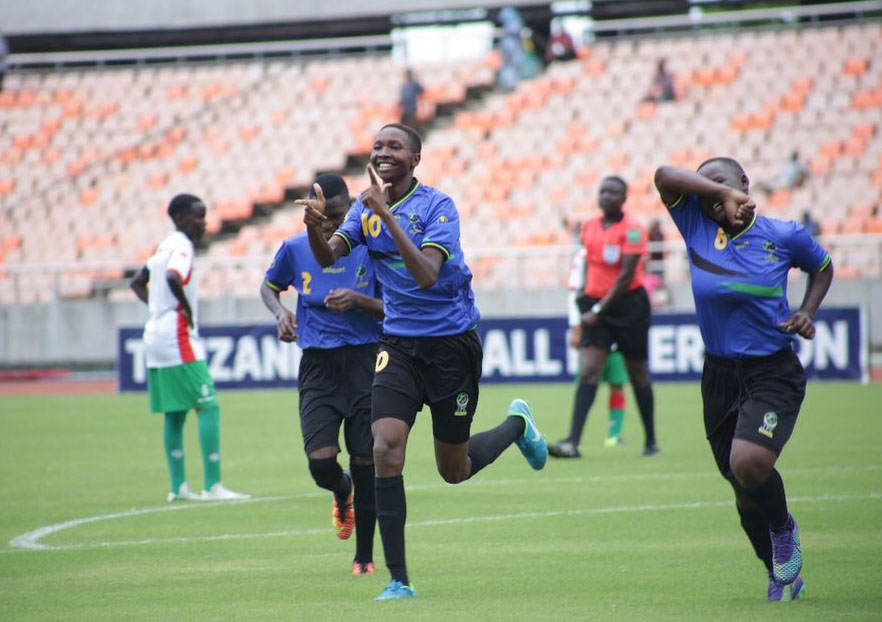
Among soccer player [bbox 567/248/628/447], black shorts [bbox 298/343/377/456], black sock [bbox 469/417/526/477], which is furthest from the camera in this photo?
soccer player [bbox 567/248/628/447]

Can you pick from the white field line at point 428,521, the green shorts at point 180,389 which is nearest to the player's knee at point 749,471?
the white field line at point 428,521

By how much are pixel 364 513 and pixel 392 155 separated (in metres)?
2.02

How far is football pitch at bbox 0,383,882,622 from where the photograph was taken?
656 cm

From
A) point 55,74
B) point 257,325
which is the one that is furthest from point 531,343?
point 55,74

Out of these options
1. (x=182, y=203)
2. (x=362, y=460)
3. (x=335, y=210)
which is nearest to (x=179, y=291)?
(x=182, y=203)

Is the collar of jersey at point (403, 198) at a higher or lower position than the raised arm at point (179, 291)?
higher

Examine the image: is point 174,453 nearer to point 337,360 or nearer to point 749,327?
point 337,360

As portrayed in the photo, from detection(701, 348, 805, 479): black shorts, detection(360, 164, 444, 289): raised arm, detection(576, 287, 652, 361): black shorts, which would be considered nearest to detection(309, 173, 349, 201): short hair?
detection(360, 164, 444, 289): raised arm

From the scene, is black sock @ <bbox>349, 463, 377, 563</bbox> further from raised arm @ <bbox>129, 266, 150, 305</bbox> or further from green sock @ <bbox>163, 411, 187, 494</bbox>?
raised arm @ <bbox>129, 266, 150, 305</bbox>

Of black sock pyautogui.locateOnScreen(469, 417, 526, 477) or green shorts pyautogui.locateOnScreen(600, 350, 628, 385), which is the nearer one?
black sock pyautogui.locateOnScreen(469, 417, 526, 477)

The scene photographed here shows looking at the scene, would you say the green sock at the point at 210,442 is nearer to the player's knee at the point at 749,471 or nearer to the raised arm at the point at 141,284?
the raised arm at the point at 141,284

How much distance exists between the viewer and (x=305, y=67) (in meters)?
38.5

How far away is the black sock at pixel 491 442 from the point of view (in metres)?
7.42

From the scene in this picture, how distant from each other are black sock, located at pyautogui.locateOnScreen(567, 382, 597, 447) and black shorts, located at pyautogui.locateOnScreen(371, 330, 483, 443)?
5.90 meters
